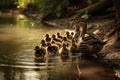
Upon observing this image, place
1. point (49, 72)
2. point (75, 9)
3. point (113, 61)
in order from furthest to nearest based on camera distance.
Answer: point (75, 9) → point (113, 61) → point (49, 72)

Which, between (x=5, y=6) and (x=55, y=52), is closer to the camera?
(x=55, y=52)

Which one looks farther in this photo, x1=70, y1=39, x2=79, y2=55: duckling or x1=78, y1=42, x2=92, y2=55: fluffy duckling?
x1=70, y1=39, x2=79, y2=55: duckling

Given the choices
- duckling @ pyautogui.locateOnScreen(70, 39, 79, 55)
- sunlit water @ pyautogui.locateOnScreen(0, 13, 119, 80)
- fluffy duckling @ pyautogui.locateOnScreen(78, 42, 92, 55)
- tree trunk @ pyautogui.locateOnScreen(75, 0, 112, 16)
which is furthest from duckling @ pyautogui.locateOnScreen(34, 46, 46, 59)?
tree trunk @ pyautogui.locateOnScreen(75, 0, 112, 16)

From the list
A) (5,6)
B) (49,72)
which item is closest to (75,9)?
(49,72)

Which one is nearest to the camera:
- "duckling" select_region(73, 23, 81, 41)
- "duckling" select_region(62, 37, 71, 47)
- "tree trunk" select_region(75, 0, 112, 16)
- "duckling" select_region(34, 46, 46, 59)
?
"duckling" select_region(34, 46, 46, 59)

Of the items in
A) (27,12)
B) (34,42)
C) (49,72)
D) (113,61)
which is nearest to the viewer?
(49,72)

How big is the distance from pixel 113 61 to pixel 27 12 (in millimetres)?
29424

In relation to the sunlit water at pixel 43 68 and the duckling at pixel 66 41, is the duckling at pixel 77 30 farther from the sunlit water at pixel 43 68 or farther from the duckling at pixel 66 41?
the sunlit water at pixel 43 68

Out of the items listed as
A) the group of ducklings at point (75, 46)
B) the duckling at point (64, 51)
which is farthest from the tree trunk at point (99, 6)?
the duckling at point (64, 51)

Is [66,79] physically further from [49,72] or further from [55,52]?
[55,52]

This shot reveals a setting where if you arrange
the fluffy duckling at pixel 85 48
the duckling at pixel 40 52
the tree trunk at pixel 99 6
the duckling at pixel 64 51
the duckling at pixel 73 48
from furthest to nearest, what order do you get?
the tree trunk at pixel 99 6 → the duckling at pixel 73 48 → the duckling at pixel 64 51 → the duckling at pixel 40 52 → the fluffy duckling at pixel 85 48

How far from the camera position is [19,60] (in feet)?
43.0

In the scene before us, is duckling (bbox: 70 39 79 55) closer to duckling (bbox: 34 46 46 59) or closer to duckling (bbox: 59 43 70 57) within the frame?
duckling (bbox: 59 43 70 57)

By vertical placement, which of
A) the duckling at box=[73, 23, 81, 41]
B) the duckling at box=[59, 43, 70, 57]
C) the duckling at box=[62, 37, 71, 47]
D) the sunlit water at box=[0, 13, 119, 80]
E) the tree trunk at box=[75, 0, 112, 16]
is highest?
the tree trunk at box=[75, 0, 112, 16]
